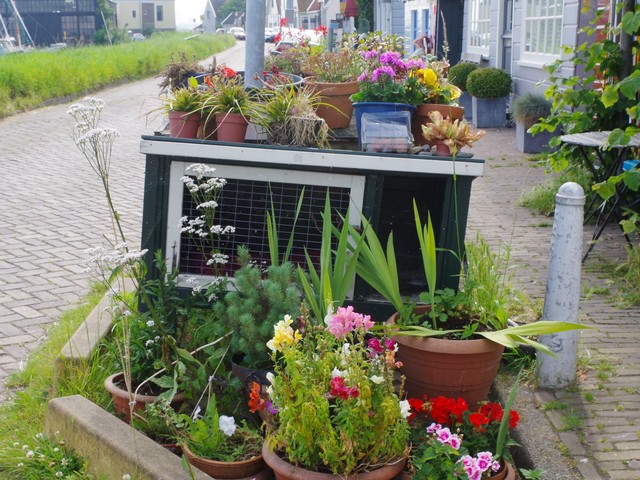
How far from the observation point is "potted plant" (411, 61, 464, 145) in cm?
477

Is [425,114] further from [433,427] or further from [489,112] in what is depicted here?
[489,112]

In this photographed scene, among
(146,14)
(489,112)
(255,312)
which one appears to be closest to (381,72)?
(255,312)

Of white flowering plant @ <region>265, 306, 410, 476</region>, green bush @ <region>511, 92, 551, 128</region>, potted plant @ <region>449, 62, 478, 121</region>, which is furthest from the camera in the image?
potted plant @ <region>449, 62, 478, 121</region>

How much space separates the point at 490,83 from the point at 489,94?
204 mm

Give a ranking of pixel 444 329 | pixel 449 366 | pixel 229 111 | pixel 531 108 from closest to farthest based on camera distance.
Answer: pixel 449 366, pixel 444 329, pixel 229 111, pixel 531 108

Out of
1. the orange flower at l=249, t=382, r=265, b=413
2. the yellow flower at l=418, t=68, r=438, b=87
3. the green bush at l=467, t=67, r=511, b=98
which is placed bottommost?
the orange flower at l=249, t=382, r=265, b=413

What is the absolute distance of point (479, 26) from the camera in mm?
18359

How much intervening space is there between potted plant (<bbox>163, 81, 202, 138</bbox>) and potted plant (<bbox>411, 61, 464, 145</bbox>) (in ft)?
4.08

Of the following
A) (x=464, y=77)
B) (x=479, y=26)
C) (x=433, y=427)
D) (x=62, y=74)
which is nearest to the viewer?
(x=433, y=427)

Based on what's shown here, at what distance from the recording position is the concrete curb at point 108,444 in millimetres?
3104

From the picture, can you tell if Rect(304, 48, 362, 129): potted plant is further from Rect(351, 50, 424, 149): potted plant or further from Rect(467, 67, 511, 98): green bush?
Rect(467, 67, 511, 98): green bush

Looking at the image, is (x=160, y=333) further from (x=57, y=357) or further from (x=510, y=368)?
(x=510, y=368)

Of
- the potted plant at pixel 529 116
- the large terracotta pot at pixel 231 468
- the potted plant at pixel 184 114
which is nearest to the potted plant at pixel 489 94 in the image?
the potted plant at pixel 529 116

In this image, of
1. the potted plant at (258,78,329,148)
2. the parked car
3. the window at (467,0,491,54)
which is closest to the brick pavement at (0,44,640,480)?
the potted plant at (258,78,329,148)
